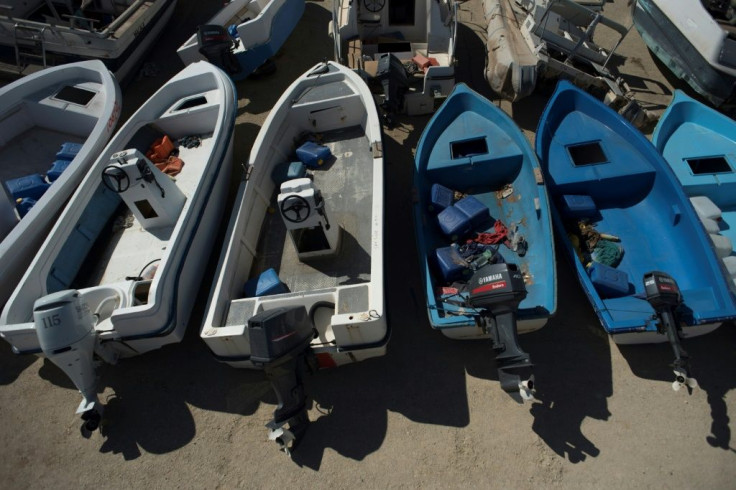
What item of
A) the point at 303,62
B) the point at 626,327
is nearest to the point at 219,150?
the point at 303,62

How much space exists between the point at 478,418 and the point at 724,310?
9.10 feet

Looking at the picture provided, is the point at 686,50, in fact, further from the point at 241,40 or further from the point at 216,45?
the point at 216,45

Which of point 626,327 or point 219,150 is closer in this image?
point 626,327

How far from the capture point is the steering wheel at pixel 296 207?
4457mm

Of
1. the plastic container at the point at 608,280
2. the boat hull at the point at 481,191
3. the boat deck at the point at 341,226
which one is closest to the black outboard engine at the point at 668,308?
the plastic container at the point at 608,280

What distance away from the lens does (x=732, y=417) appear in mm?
4258

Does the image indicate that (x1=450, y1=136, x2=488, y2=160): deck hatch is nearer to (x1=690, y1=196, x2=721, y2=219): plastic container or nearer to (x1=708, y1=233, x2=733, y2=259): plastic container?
(x1=690, y1=196, x2=721, y2=219): plastic container

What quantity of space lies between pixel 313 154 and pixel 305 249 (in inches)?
69.9

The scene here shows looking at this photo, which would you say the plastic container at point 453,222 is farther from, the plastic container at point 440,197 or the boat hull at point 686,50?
the boat hull at point 686,50

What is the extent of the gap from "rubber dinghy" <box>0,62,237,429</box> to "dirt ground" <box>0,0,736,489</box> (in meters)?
0.60

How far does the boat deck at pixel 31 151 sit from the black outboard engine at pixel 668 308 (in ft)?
29.3

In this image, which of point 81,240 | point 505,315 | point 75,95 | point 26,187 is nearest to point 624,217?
point 505,315

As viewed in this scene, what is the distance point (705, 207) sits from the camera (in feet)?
17.4

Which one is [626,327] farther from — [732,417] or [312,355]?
[312,355]
